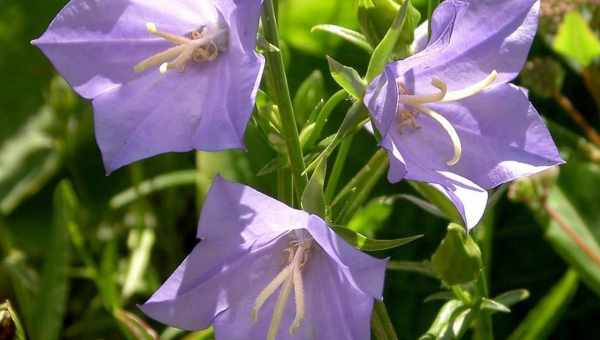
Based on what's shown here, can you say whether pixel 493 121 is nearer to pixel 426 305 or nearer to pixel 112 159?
pixel 112 159

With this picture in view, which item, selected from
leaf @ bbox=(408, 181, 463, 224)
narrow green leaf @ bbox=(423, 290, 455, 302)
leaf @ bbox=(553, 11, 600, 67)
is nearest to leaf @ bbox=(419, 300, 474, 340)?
narrow green leaf @ bbox=(423, 290, 455, 302)

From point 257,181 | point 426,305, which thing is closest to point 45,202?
point 257,181

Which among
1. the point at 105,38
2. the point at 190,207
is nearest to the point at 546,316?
the point at 105,38

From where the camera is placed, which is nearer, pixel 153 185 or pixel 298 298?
pixel 298 298

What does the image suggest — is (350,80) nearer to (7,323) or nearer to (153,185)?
(7,323)

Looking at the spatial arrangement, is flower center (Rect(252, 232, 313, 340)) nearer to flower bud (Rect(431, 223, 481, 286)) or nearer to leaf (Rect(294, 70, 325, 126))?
flower bud (Rect(431, 223, 481, 286))

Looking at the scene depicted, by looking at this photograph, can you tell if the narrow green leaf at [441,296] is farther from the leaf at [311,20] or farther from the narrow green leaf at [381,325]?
the leaf at [311,20]

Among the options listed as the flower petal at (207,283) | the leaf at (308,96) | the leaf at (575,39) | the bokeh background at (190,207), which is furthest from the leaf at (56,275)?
the leaf at (575,39)
